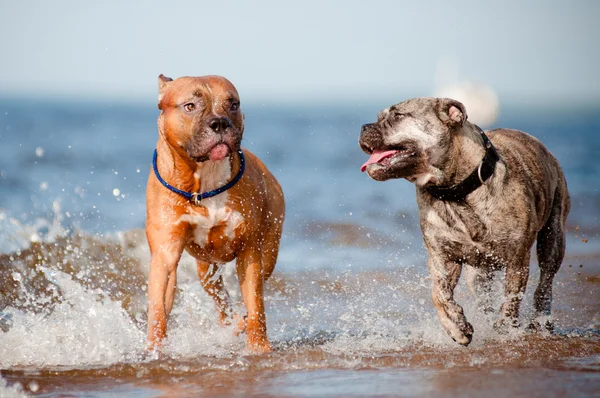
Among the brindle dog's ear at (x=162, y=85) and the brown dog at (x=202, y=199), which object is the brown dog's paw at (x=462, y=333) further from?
the brindle dog's ear at (x=162, y=85)

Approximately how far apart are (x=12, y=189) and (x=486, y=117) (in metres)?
13.6

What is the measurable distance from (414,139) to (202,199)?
5.02ft

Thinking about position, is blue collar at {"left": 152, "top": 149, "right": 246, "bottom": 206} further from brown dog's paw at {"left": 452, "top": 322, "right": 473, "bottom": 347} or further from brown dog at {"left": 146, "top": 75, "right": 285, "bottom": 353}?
brown dog's paw at {"left": 452, "top": 322, "right": 473, "bottom": 347}

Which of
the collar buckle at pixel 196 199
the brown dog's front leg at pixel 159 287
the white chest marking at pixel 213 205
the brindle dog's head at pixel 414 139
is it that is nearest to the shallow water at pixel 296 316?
the brown dog's front leg at pixel 159 287

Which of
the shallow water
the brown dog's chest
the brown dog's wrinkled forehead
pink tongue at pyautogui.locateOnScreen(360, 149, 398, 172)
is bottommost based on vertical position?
the shallow water

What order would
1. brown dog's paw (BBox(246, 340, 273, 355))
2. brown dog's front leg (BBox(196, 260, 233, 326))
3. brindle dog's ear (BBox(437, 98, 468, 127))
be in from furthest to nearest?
brown dog's front leg (BBox(196, 260, 233, 326)), brown dog's paw (BBox(246, 340, 273, 355)), brindle dog's ear (BBox(437, 98, 468, 127))

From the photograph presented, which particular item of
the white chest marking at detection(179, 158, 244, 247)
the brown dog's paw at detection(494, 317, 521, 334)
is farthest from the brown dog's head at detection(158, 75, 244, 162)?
the brown dog's paw at detection(494, 317, 521, 334)

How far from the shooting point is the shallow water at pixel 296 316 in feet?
17.6

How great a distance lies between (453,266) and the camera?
6.62 m

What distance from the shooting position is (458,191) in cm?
627

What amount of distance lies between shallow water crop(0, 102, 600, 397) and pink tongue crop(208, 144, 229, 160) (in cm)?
134

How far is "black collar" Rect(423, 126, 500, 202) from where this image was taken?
6.25 m

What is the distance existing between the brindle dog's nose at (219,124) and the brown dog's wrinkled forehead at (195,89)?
0.23 meters

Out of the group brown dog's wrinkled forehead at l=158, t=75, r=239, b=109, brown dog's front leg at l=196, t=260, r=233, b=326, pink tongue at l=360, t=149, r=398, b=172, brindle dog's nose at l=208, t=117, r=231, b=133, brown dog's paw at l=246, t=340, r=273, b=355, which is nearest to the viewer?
brindle dog's nose at l=208, t=117, r=231, b=133
